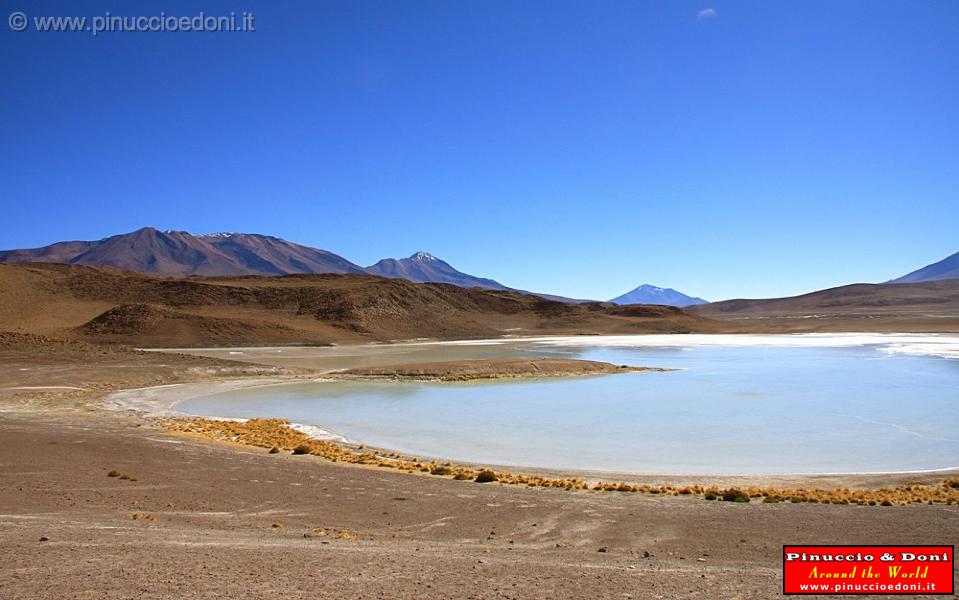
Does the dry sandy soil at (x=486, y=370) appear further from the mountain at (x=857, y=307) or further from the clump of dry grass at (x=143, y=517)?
the mountain at (x=857, y=307)

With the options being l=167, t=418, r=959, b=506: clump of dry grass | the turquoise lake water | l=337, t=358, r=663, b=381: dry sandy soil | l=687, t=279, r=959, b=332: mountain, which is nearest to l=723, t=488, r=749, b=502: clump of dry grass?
l=167, t=418, r=959, b=506: clump of dry grass

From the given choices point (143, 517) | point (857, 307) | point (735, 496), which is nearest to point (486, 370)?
point (735, 496)

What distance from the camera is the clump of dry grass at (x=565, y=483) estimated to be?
11133mm

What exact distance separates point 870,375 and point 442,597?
35.8 meters

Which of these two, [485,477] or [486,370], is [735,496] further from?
[486,370]

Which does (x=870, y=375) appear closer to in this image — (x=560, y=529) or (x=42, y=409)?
(x=560, y=529)

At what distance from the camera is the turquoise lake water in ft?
52.1

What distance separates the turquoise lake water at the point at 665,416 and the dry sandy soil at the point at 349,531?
4.65 m

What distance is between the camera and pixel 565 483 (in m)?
12.6

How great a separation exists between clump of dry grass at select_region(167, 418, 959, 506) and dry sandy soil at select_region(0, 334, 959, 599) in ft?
1.78

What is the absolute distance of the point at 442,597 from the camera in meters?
5.59

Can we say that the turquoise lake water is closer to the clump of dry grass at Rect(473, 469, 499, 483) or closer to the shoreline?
the shoreline

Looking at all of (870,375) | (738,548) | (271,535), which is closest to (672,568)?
(738,548)

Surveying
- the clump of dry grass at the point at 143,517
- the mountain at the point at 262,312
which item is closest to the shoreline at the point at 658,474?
the clump of dry grass at the point at 143,517
